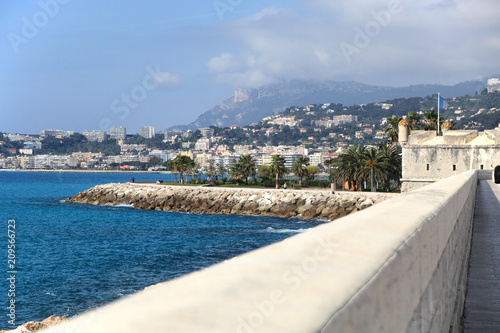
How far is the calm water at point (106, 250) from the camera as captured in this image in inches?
809

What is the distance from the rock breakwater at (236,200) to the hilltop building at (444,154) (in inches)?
145

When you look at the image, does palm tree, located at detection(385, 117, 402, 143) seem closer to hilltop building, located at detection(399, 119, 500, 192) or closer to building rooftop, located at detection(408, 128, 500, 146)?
building rooftop, located at detection(408, 128, 500, 146)

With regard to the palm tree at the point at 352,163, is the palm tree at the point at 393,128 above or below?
above

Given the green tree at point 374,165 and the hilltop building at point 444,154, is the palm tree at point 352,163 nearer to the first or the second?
the green tree at point 374,165

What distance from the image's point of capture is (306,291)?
1.40m

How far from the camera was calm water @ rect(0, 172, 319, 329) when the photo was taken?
2055cm

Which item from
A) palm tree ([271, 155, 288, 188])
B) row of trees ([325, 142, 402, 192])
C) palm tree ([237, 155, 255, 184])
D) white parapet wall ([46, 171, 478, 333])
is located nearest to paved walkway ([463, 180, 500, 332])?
white parapet wall ([46, 171, 478, 333])

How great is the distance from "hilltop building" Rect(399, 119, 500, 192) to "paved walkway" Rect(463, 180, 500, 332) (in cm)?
3548

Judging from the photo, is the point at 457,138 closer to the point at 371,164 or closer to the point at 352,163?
the point at 371,164

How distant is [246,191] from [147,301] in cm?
6006

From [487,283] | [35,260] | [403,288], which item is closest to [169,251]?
[35,260]

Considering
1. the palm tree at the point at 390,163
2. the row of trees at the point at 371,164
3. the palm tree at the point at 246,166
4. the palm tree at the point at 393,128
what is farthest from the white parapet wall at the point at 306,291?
→ the palm tree at the point at 246,166

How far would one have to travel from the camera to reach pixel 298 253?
5.45 ft

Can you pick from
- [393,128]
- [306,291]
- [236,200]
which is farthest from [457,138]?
[306,291]
